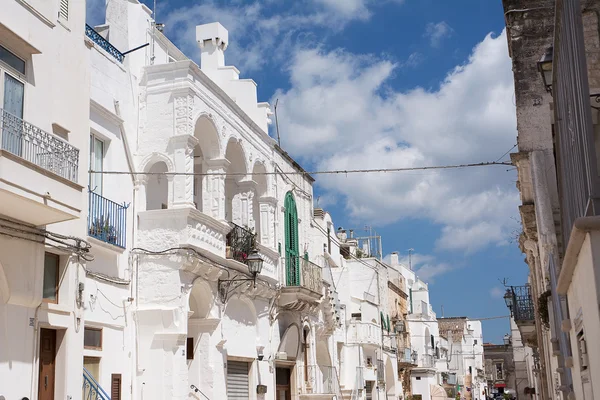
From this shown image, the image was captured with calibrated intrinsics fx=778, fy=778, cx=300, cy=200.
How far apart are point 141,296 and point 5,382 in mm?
4876

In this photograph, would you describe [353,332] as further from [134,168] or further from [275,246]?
[134,168]

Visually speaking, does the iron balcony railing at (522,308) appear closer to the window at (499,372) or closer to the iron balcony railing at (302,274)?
the iron balcony railing at (302,274)

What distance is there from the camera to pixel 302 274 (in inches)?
864

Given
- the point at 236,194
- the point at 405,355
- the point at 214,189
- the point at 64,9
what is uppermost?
the point at 64,9

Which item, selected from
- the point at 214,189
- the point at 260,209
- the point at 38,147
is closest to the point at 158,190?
the point at 214,189

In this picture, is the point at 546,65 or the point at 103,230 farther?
the point at 103,230

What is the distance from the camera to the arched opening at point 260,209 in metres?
20.3

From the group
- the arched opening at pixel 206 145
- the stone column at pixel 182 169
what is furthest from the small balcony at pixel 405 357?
the stone column at pixel 182 169

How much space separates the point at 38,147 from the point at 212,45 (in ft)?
37.1

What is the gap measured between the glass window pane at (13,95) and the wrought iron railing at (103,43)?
3568 mm

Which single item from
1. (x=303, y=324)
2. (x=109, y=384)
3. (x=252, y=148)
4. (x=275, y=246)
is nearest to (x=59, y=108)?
(x=109, y=384)

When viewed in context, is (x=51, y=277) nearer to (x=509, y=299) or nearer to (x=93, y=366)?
(x=93, y=366)

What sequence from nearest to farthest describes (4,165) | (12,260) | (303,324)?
(4,165), (12,260), (303,324)

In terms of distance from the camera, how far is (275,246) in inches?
817
